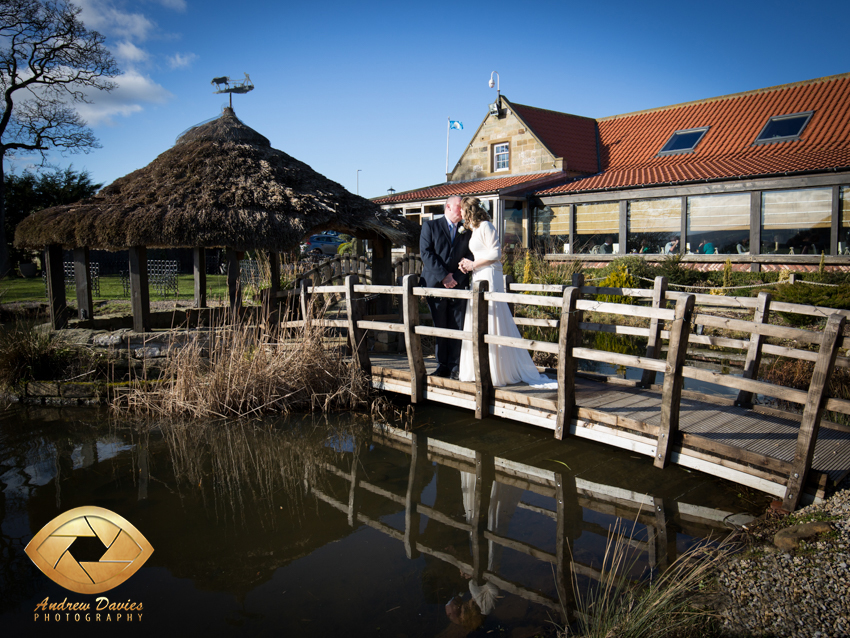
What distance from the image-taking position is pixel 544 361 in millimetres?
8930

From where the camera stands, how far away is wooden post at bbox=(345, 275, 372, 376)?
7.36 m

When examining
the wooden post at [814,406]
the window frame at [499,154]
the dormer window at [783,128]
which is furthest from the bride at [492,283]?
the window frame at [499,154]

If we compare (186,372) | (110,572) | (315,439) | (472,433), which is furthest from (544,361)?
(110,572)

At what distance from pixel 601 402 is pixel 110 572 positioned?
4.52m

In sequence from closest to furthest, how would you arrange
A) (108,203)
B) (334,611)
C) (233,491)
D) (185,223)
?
(334,611) → (233,491) → (185,223) → (108,203)

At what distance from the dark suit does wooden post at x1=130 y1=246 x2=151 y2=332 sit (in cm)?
468

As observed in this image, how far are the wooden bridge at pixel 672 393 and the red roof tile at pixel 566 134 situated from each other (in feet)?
52.2

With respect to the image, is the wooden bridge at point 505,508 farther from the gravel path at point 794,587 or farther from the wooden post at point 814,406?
the gravel path at point 794,587

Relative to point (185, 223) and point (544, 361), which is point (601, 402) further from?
point (185, 223)

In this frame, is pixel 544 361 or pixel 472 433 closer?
pixel 472 433

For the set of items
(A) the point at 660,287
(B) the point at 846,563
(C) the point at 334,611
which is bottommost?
(C) the point at 334,611

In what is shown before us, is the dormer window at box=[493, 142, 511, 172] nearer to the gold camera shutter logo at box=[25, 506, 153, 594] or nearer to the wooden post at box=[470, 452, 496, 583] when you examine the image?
the wooden post at box=[470, 452, 496, 583]

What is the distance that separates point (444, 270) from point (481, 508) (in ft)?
9.62

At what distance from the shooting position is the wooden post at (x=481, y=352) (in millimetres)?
6008
